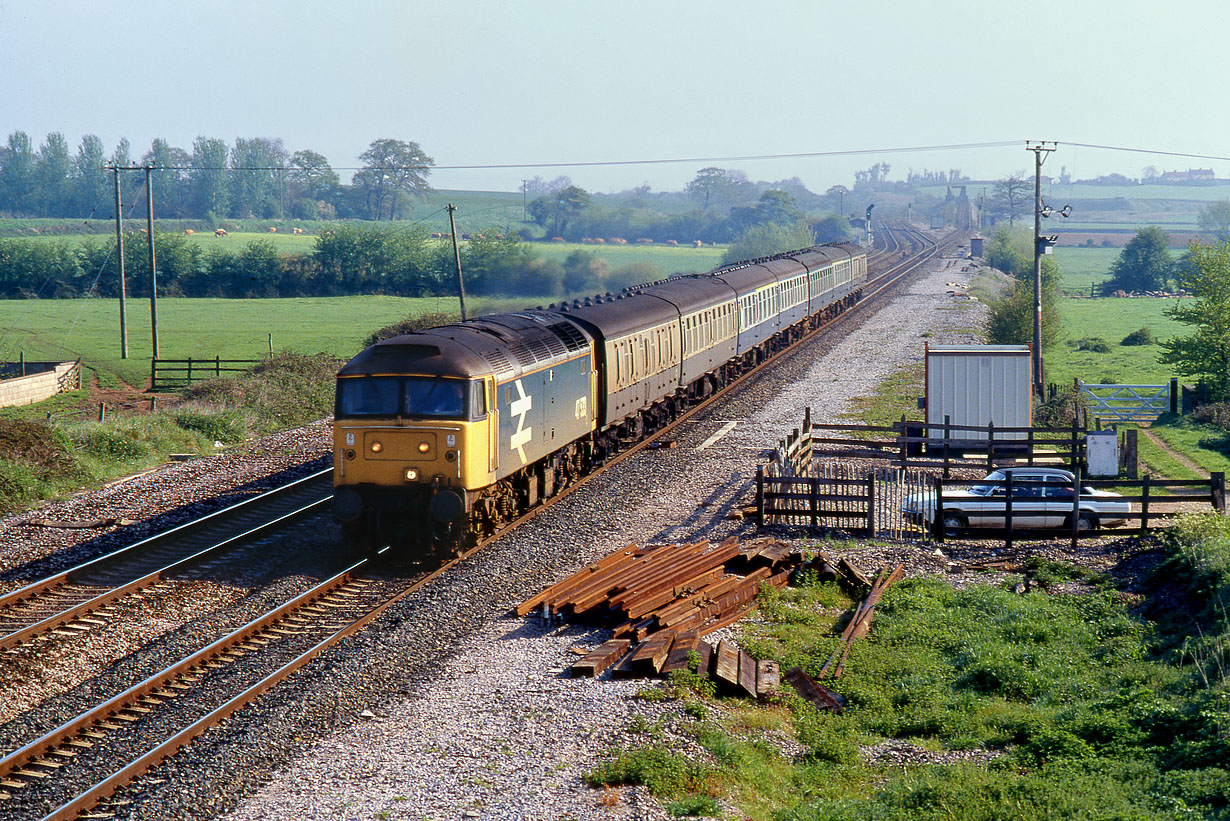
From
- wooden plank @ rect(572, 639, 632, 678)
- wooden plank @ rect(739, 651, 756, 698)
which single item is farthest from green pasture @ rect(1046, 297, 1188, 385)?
wooden plank @ rect(572, 639, 632, 678)

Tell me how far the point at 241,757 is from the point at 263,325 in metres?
62.1

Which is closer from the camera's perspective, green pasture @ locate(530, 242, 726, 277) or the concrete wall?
the concrete wall

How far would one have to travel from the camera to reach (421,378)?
1767 cm

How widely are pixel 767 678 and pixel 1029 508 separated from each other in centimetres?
887

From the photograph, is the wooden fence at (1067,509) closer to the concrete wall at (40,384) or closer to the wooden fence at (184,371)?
the wooden fence at (184,371)

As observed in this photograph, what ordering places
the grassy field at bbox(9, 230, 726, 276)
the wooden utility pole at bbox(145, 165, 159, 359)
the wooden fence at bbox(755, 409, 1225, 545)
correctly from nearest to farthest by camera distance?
the wooden fence at bbox(755, 409, 1225, 545) < the wooden utility pole at bbox(145, 165, 159, 359) < the grassy field at bbox(9, 230, 726, 276)

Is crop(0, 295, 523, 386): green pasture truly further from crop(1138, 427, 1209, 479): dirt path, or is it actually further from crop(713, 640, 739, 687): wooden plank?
crop(713, 640, 739, 687): wooden plank

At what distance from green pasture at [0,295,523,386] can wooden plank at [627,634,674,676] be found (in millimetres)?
35328

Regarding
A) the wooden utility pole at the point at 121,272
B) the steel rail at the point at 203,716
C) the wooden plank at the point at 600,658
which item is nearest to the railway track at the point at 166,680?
the steel rail at the point at 203,716

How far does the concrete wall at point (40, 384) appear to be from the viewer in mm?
40656

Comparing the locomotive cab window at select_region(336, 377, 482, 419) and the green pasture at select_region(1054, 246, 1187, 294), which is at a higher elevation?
the green pasture at select_region(1054, 246, 1187, 294)

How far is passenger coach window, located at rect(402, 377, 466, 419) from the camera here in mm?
17516

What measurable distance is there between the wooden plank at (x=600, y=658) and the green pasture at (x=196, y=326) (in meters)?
35.1

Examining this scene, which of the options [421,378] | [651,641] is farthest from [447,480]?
[651,641]
